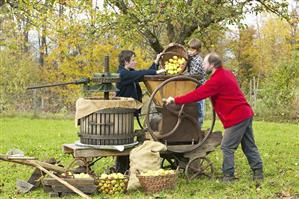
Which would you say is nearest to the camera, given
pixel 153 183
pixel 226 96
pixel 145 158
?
pixel 153 183

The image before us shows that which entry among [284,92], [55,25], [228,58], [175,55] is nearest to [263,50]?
[228,58]

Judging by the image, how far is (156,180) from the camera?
269 inches

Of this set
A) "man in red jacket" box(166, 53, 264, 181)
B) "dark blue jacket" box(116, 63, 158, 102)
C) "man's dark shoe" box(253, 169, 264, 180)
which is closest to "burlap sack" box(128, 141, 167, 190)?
"man in red jacket" box(166, 53, 264, 181)

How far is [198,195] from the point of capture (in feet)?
22.3

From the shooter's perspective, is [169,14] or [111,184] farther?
[169,14]

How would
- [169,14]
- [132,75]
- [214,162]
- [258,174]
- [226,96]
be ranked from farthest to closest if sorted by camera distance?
[169,14] < [214,162] < [132,75] < [258,174] < [226,96]

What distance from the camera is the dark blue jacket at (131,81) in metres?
7.80

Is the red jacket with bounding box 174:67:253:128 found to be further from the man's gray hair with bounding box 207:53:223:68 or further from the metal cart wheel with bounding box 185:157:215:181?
the metal cart wheel with bounding box 185:157:215:181

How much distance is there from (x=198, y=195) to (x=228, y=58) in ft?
101

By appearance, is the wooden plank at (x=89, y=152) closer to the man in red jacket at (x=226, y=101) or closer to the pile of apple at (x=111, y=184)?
the pile of apple at (x=111, y=184)

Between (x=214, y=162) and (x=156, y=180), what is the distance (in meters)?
3.01

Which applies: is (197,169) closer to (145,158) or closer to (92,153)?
(145,158)

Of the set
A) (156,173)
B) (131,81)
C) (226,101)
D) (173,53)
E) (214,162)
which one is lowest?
(214,162)

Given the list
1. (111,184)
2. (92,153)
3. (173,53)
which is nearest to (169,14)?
(173,53)
